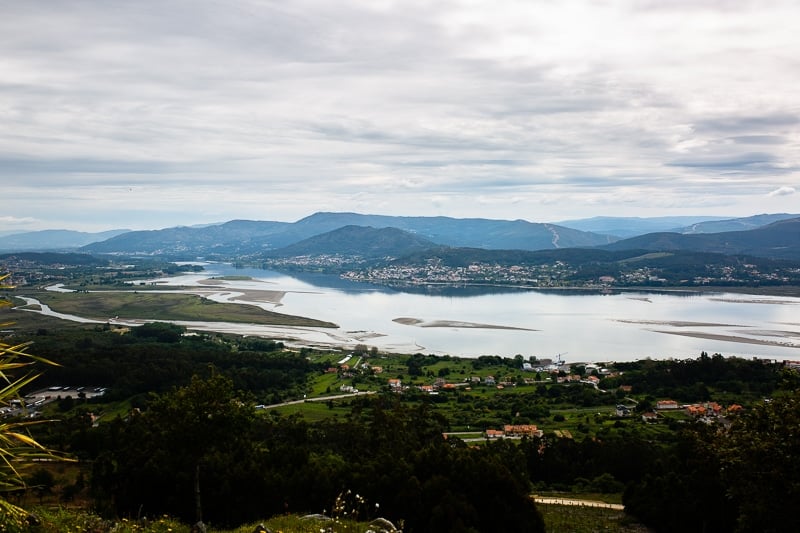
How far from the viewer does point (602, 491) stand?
64.1ft

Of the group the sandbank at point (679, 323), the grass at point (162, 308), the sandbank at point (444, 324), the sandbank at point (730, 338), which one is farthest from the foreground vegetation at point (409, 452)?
the grass at point (162, 308)

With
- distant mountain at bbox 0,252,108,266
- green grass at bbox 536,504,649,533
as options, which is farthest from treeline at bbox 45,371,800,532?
distant mountain at bbox 0,252,108,266

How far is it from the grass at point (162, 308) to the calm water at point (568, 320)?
4.34m

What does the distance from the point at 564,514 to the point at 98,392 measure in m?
29.4

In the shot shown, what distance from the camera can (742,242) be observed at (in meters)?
155

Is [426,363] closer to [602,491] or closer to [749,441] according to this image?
[602,491]

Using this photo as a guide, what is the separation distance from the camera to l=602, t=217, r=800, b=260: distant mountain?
14475cm

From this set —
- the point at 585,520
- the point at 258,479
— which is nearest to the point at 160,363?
the point at 258,479

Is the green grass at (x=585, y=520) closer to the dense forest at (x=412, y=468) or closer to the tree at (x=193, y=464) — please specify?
the dense forest at (x=412, y=468)

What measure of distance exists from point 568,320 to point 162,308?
160 feet

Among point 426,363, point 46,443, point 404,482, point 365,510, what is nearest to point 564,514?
point 404,482

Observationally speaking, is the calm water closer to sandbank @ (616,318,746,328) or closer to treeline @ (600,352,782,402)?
sandbank @ (616,318,746,328)

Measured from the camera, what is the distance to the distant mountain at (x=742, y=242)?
475ft

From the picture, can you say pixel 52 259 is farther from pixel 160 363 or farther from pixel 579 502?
pixel 579 502
